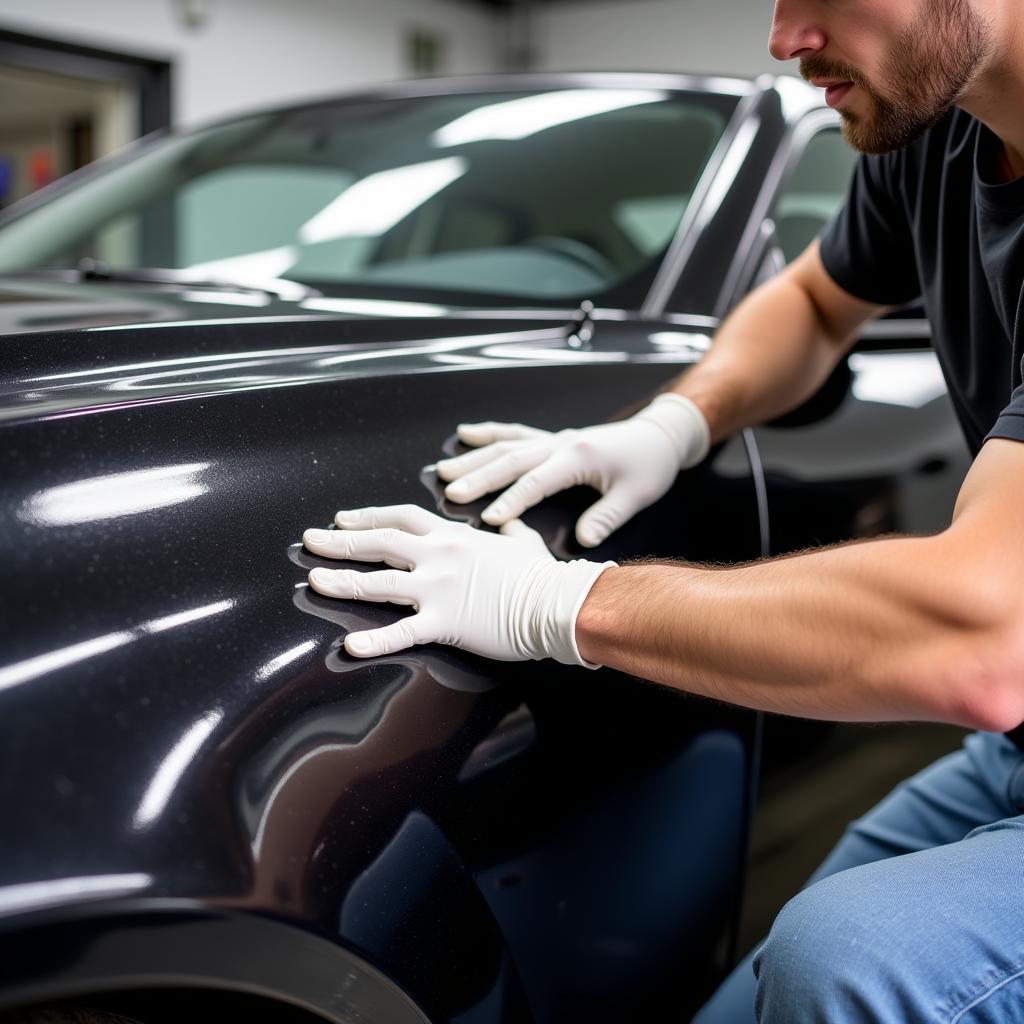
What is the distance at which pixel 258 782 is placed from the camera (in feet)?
2.32

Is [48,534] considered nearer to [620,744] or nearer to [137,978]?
[137,978]

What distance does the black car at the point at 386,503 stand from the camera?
0.67 metres

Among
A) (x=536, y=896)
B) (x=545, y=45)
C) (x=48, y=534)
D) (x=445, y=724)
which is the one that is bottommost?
(x=536, y=896)

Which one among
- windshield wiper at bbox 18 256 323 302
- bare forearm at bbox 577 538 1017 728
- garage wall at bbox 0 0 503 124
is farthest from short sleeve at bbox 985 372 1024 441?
garage wall at bbox 0 0 503 124

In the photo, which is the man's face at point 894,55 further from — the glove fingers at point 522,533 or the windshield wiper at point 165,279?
the windshield wiper at point 165,279

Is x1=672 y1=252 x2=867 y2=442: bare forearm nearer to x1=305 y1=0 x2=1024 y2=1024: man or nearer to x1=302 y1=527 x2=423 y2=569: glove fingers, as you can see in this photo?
x1=305 y1=0 x2=1024 y2=1024: man

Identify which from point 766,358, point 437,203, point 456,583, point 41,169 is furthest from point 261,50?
point 456,583

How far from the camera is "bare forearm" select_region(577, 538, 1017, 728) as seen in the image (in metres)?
0.83

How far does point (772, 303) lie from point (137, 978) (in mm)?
1060

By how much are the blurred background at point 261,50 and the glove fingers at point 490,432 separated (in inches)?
129

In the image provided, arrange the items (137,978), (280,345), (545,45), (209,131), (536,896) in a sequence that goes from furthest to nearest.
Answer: (545,45)
(209,131)
(280,345)
(536,896)
(137,978)

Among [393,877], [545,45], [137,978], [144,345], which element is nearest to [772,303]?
[144,345]

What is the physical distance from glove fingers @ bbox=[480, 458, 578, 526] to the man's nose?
43cm

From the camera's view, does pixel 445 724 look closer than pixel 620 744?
Yes
